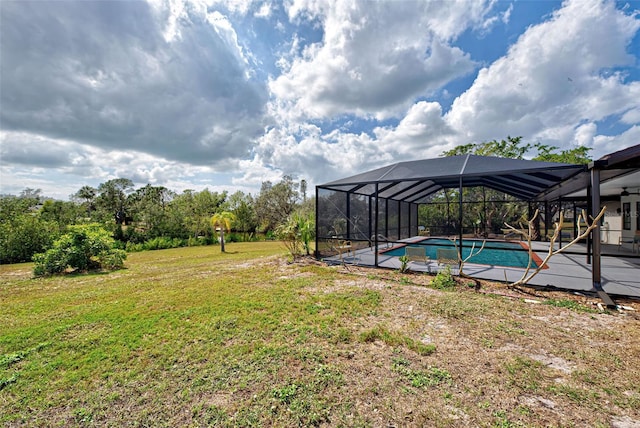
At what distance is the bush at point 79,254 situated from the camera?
311 inches

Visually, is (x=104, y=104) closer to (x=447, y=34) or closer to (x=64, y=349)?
(x=64, y=349)

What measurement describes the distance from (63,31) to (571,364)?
12445mm

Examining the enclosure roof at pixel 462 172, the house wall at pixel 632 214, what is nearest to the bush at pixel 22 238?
the enclosure roof at pixel 462 172

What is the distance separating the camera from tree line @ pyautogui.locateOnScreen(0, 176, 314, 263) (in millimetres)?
12961

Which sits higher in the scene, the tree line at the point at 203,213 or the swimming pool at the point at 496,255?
the tree line at the point at 203,213

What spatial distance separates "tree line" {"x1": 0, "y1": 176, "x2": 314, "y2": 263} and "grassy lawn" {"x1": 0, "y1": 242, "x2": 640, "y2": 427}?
27.0 feet

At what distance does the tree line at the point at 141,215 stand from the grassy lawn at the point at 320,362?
8239 mm

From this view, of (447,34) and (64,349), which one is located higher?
(447,34)

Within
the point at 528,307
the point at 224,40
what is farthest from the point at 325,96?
the point at 528,307

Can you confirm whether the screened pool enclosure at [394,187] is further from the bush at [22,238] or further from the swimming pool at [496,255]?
the bush at [22,238]

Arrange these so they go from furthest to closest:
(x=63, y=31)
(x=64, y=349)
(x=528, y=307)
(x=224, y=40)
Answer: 1. (x=224, y=40)
2. (x=63, y=31)
3. (x=528, y=307)
4. (x=64, y=349)

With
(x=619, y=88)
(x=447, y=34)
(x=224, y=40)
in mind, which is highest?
(x=224, y=40)

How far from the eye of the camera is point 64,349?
118 inches

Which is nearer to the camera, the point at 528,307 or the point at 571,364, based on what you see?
the point at 571,364
